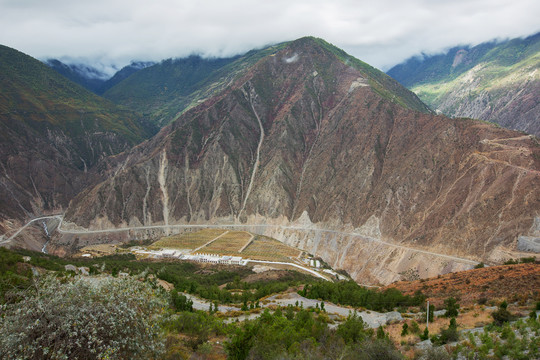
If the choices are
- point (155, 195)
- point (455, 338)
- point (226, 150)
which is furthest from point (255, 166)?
point (455, 338)

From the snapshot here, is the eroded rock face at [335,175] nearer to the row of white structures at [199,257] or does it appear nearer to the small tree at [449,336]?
the row of white structures at [199,257]

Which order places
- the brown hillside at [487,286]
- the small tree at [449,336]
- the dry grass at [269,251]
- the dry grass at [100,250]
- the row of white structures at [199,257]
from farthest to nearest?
1. the dry grass at [100,250]
2. the dry grass at [269,251]
3. the row of white structures at [199,257]
4. the brown hillside at [487,286]
5. the small tree at [449,336]

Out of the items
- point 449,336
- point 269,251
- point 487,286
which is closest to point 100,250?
point 269,251

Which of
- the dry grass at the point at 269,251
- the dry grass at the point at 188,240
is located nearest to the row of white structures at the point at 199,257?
the dry grass at the point at 269,251

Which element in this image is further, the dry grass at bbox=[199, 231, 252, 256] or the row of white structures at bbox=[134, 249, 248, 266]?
the dry grass at bbox=[199, 231, 252, 256]

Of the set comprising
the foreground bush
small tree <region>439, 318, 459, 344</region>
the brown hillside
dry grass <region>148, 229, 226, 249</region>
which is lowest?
dry grass <region>148, 229, 226, 249</region>

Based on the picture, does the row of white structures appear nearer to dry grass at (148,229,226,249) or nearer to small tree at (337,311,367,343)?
dry grass at (148,229,226,249)

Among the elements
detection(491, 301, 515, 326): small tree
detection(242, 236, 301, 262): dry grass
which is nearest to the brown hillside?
detection(491, 301, 515, 326): small tree
